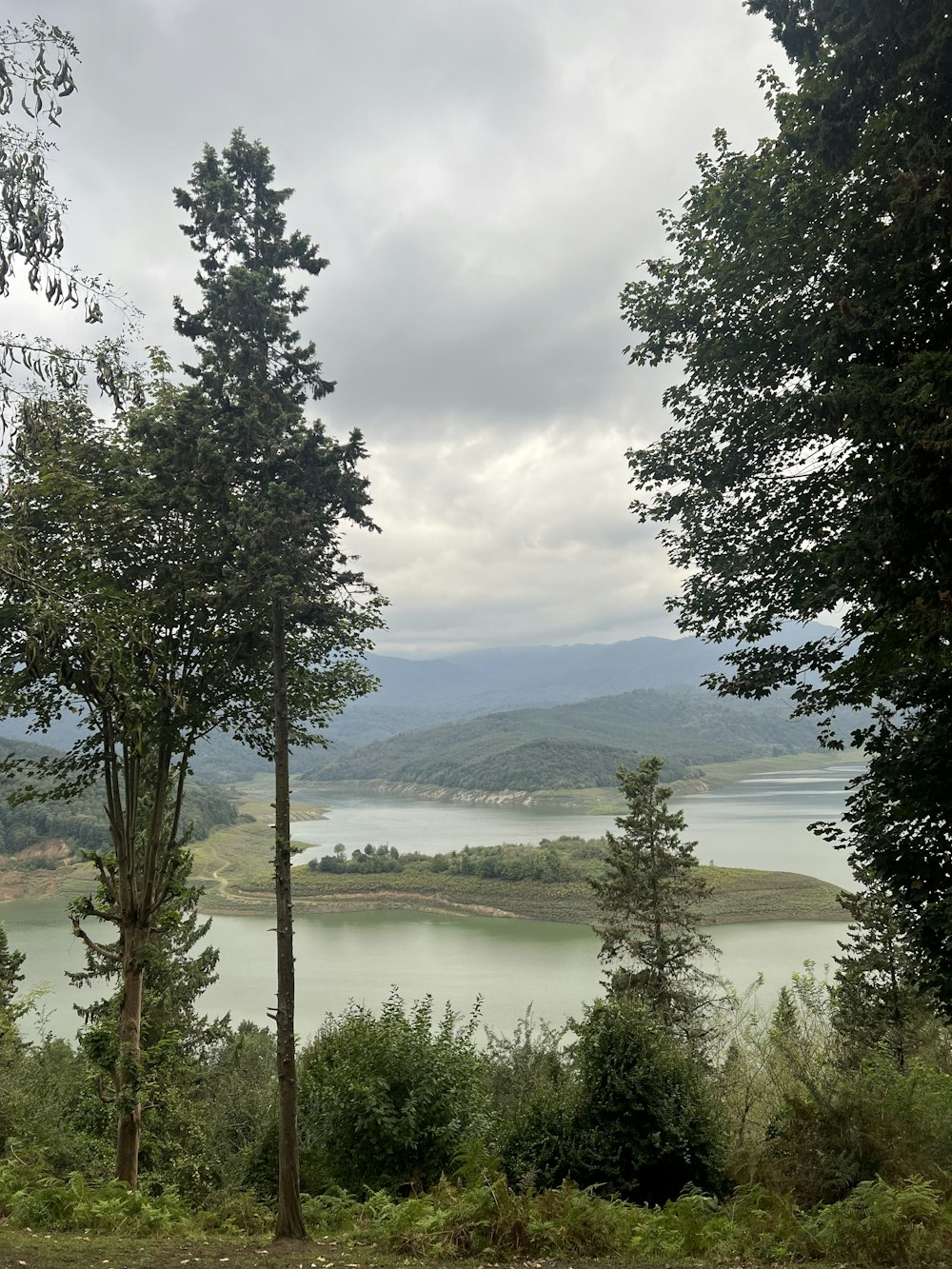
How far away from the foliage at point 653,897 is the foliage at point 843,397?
1094 cm

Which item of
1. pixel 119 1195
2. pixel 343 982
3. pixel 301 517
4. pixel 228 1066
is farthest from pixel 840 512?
pixel 343 982

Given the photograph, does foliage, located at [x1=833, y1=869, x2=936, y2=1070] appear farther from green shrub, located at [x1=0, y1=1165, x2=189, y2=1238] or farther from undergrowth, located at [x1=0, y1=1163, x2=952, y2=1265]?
green shrub, located at [x1=0, y1=1165, x2=189, y2=1238]

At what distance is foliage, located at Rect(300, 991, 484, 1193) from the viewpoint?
1066cm

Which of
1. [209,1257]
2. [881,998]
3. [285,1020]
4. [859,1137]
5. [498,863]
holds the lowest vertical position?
[498,863]

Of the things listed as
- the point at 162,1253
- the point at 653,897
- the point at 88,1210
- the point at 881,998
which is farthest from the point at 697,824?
the point at 162,1253

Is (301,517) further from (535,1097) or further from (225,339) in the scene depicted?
(535,1097)

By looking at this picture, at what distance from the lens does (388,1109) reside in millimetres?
10711

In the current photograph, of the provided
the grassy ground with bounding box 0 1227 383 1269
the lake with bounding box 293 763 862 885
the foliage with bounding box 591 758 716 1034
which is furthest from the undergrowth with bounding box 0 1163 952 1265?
the lake with bounding box 293 763 862 885

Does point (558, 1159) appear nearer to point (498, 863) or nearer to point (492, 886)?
point (492, 886)

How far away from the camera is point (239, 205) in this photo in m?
9.09

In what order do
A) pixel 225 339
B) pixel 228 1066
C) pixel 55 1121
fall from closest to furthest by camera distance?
pixel 225 339 < pixel 55 1121 < pixel 228 1066

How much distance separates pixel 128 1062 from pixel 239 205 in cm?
1034

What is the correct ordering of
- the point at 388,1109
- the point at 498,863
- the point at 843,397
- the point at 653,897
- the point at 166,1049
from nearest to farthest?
1. the point at 843,397
2. the point at 166,1049
3. the point at 388,1109
4. the point at 653,897
5. the point at 498,863

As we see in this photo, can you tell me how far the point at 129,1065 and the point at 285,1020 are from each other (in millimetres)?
2132
